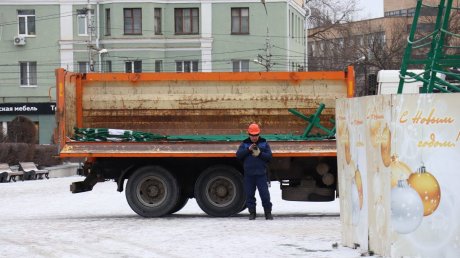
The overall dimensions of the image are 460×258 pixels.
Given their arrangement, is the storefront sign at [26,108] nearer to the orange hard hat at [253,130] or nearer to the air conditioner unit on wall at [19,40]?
the air conditioner unit on wall at [19,40]

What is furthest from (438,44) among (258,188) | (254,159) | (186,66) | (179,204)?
(186,66)

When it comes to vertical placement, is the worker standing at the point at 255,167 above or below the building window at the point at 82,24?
below

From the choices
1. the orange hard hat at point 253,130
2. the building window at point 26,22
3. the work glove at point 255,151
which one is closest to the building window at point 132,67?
the building window at point 26,22

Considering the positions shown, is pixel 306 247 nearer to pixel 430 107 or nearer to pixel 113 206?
pixel 430 107

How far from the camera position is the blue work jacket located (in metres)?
21.2

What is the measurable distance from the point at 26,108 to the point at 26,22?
5.26 m

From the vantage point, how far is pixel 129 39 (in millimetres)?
75938

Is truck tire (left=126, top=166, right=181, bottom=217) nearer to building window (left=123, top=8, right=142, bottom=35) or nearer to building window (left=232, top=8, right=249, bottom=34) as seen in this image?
building window (left=123, top=8, right=142, bottom=35)

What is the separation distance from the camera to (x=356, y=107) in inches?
557

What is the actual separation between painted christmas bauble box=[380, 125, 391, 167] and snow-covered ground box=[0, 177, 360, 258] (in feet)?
4.81

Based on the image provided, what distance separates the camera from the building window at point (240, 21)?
7719cm

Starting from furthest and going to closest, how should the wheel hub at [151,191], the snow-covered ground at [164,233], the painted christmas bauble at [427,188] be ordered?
1. the wheel hub at [151,191]
2. the snow-covered ground at [164,233]
3. the painted christmas bauble at [427,188]

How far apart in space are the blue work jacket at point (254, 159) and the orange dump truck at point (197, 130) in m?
0.91

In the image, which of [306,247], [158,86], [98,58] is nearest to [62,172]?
[98,58]
